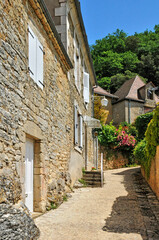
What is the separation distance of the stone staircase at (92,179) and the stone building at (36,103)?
1.04 metres

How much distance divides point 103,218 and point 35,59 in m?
3.31

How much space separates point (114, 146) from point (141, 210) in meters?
12.0

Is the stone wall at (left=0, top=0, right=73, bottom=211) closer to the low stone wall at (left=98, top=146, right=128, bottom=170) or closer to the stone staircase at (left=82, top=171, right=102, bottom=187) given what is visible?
the stone staircase at (left=82, top=171, right=102, bottom=187)

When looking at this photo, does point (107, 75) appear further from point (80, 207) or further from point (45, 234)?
point (45, 234)

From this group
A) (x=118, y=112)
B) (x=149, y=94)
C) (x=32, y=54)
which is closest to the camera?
(x=32, y=54)

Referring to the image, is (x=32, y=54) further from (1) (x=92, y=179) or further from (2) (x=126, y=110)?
(2) (x=126, y=110)

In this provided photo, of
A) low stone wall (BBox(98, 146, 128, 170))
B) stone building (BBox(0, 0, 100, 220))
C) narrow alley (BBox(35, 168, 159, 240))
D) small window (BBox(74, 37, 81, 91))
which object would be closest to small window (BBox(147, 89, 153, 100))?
low stone wall (BBox(98, 146, 128, 170))

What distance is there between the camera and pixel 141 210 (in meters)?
6.05

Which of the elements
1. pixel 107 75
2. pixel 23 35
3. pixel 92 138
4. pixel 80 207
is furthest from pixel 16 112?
pixel 107 75

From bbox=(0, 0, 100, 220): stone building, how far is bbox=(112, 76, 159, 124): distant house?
15607mm

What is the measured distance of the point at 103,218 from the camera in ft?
17.7

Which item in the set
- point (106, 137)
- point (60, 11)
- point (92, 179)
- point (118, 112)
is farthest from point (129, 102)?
point (60, 11)

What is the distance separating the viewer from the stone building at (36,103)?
12.7ft

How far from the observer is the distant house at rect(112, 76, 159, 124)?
2436 centimetres
